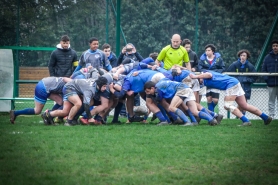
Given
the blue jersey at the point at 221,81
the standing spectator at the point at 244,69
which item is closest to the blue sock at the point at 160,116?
the blue jersey at the point at 221,81

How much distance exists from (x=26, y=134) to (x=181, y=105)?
4029 mm

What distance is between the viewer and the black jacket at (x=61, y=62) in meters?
13.8

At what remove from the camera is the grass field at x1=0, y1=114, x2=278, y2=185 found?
6480 mm

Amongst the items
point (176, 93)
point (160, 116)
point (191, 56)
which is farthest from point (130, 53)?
point (176, 93)

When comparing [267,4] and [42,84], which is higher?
[267,4]

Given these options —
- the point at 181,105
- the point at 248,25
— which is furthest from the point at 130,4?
the point at 181,105

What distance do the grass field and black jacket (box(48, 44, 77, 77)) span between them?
2.74m

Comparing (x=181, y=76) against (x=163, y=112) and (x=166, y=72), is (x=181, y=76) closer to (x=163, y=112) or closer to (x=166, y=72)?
(x=166, y=72)

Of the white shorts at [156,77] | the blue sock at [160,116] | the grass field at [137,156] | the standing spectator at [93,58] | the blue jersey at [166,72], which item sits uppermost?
the standing spectator at [93,58]

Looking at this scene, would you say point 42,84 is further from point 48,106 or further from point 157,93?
point 48,106

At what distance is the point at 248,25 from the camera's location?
22.0 m

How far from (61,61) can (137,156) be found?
6.42 meters

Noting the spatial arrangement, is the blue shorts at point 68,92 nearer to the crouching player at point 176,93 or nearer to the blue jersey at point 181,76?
the crouching player at point 176,93

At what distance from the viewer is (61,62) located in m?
13.8
